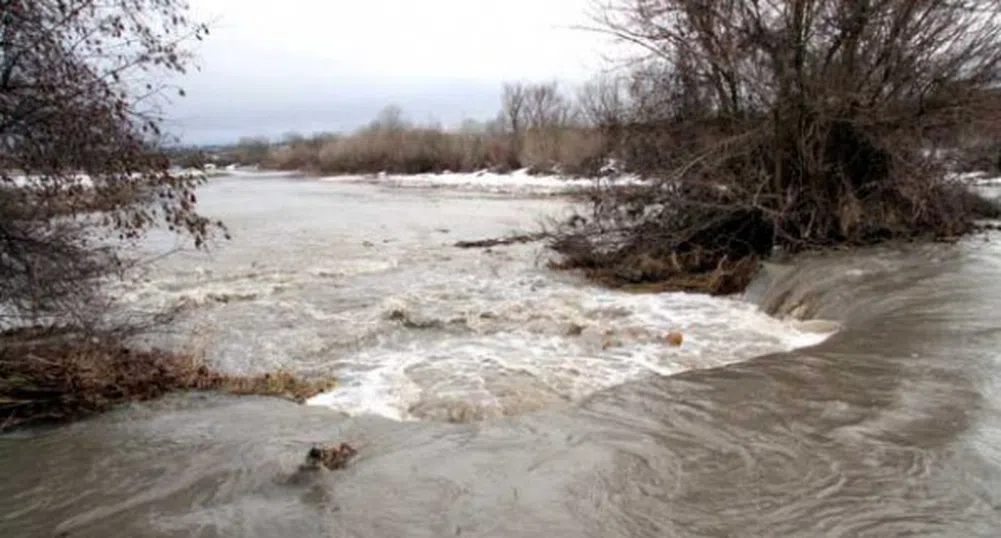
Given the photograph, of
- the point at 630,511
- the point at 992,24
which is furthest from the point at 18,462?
the point at 992,24

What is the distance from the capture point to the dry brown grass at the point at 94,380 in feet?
23.9

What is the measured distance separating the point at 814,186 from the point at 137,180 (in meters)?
11.2

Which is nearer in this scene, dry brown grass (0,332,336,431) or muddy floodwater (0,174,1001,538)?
muddy floodwater (0,174,1001,538)

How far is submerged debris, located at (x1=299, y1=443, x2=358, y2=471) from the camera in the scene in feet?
19.5

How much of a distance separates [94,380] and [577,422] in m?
4.39

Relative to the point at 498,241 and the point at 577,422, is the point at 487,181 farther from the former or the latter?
the point at 577,422

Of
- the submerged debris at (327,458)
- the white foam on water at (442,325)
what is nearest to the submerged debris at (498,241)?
the white foam on water at (442,325)

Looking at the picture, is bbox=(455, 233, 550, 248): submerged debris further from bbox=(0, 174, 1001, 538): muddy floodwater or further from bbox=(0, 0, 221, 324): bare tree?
bbox=(0, 0, 221, 324): bare tree

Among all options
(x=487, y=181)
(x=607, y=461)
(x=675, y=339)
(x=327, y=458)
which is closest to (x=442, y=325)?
(x=675, y=339)

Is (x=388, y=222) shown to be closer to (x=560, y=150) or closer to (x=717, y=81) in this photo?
(x=717, y=81)

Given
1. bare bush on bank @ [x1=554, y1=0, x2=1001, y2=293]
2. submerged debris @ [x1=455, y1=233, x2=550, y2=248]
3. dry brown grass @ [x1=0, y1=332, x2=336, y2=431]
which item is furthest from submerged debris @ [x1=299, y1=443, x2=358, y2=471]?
submerged debris @ [x1=455, y1=233, x2=550, y2=248]

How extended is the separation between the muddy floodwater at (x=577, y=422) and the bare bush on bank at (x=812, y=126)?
5.51 feet

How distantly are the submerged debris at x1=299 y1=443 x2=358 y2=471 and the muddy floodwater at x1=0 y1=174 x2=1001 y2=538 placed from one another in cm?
9

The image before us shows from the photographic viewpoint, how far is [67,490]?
229 inches
